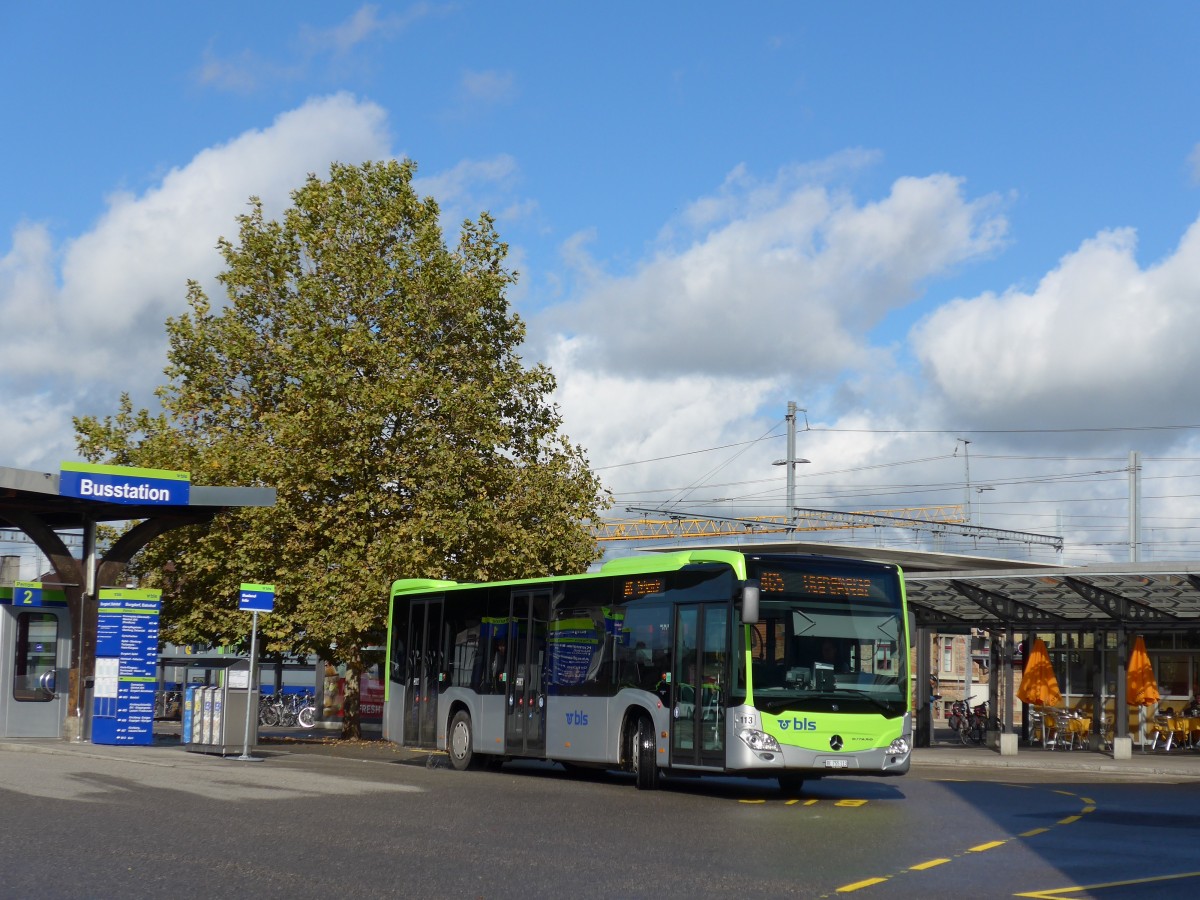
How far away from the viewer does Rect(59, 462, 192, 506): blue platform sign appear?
2509 centimetres

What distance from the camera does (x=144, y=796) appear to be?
1628cm

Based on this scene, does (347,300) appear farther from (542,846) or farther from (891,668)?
(542,846)

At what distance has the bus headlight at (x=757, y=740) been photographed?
18.0 meters

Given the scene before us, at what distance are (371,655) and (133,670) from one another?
15.5 m

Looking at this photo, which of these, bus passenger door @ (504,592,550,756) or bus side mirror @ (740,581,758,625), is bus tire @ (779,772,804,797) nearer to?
bus side mirror @ (740,581,758,625)

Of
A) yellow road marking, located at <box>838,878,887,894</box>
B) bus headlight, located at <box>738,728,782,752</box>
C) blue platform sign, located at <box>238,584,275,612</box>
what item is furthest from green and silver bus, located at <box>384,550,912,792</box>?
yellow road marking, located at <box>838,878,887,894</box>

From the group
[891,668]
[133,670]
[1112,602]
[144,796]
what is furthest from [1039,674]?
[144,796]

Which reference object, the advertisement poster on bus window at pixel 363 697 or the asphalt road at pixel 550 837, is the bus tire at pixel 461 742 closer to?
the asphalt road at pixel 550 837

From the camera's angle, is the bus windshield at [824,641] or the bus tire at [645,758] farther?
the bus tire at [645,758]

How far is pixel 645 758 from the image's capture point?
19922mm

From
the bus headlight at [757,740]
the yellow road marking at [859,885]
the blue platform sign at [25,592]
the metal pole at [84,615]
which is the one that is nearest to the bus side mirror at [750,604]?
the bus headlight at [757,740]

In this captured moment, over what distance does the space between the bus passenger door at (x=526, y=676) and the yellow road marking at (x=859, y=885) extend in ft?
38.1

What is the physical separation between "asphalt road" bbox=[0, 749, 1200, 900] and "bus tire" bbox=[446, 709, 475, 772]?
2514 millimetres

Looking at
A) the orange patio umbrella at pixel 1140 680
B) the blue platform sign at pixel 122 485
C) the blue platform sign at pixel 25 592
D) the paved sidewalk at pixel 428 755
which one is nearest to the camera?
the paved sidewalk at pixel 428 755
